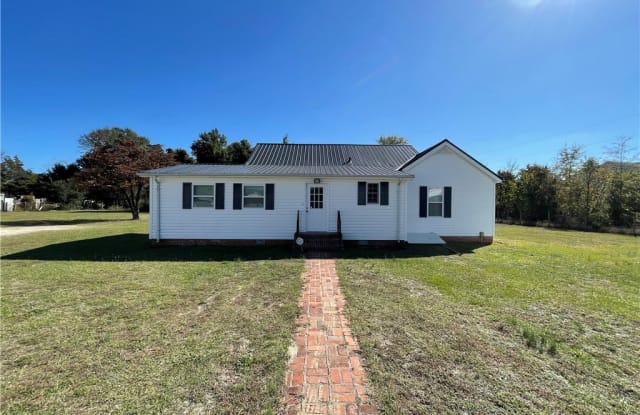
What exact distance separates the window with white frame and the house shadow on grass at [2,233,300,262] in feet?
12.4

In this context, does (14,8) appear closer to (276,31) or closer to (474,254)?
(276,31)

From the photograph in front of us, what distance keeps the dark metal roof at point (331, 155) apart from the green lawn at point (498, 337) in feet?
29.1

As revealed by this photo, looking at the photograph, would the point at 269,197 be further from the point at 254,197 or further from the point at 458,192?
the point at 458,192

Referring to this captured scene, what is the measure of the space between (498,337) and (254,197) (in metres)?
8.89

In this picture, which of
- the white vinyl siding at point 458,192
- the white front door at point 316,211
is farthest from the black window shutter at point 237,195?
the white vinyl siding at point 458,192

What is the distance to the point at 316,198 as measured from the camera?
34.7 feet

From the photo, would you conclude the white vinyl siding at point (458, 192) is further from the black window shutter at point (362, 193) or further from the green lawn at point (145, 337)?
the green lawn at point (145, 337)

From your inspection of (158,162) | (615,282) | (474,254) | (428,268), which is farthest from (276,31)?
(158,162)

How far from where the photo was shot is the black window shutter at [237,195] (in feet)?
34.0

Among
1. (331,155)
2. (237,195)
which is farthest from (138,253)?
(331,155)

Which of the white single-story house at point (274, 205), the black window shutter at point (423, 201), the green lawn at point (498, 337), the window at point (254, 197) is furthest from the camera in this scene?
the black window shutter at point (423, 201)

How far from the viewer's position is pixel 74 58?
13414 mm

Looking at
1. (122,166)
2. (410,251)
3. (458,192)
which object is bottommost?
(410,251)

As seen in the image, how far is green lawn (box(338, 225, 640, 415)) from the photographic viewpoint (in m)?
2.37
